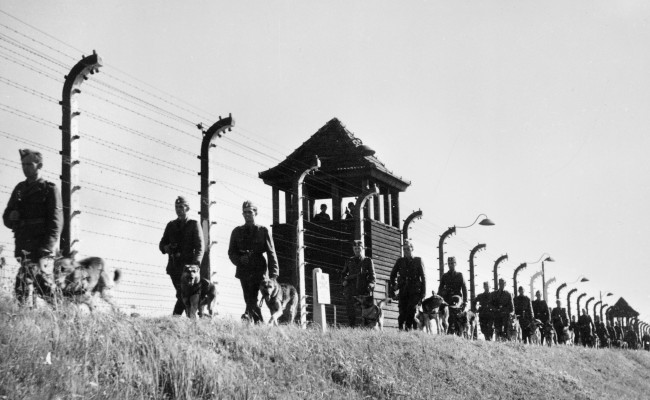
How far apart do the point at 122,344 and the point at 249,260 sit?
549 cm

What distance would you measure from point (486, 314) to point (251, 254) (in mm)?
13800

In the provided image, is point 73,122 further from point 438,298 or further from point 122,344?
point 438,298

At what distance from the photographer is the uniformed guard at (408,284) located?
1895cm

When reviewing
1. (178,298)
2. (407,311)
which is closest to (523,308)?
(407,311)

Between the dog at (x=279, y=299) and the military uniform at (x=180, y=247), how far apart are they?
1.87 meters

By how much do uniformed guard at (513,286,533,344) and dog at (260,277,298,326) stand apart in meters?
14.5

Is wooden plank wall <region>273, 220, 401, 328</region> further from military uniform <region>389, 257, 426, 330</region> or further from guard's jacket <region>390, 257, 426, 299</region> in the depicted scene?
guard's jacket <region>390, 257, 426, 299</region>

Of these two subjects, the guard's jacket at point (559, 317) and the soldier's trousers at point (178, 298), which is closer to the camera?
the soldier's trousers at point (178, 298)

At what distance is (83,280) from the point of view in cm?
1071

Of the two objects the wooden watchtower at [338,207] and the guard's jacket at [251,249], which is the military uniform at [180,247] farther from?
the wooden watchtower at [338,207]

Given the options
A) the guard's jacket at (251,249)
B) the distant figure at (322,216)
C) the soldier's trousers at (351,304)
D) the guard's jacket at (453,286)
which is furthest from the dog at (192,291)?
the distant figure at (322,216)

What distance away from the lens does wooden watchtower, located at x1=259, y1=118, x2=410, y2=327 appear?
1072 inches

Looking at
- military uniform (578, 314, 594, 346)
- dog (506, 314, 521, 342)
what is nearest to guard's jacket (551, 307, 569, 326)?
military uniform (578, 314, 594, 346)

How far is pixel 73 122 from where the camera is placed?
38.4 feet
